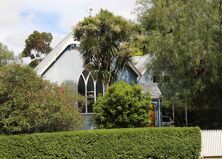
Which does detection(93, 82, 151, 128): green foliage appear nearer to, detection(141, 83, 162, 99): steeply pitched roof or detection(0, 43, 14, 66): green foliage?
detection(0, 43, 14, 66): green foliage

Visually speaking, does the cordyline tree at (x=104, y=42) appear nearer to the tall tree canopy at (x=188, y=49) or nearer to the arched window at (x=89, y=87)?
the arched window at (x=89, y=87)

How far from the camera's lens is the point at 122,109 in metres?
21.2

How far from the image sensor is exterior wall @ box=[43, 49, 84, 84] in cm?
3081

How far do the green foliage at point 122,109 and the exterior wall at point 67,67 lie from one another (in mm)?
9396

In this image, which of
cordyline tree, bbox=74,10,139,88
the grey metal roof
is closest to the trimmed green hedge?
cordyline tree, bbox=74,10,139,88

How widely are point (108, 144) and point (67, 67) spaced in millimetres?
13188

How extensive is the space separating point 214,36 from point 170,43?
7.14ft

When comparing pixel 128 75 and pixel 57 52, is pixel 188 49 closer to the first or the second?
pixel 128 75

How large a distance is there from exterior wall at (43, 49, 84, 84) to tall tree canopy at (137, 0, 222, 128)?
5791mm

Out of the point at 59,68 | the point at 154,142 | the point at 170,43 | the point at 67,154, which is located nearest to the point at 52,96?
the point at 67,154

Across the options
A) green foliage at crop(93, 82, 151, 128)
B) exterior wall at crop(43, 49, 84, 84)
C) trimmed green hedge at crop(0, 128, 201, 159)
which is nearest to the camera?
trimmed green hedge at crop(0, 128, 201, 159)

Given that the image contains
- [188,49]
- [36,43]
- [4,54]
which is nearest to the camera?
[188,49]

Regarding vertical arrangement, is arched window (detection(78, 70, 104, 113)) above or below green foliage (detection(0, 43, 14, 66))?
below

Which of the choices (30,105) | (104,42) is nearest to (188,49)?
(104,42)
